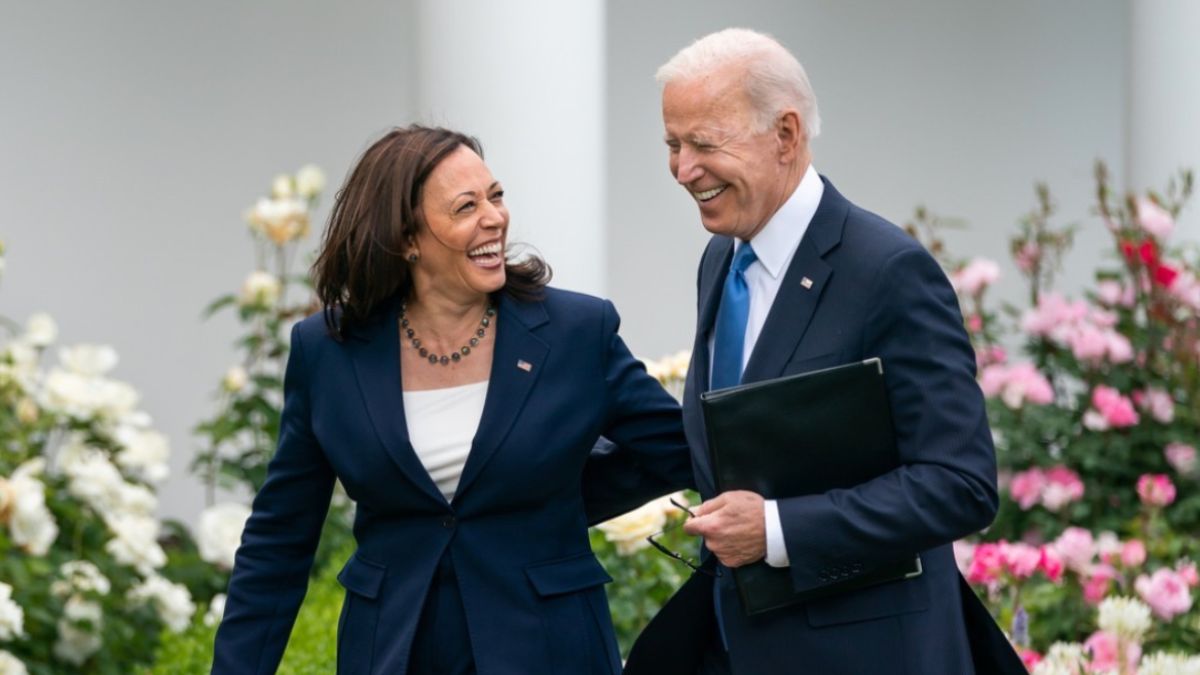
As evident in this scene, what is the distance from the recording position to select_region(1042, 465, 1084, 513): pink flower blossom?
18.2ft

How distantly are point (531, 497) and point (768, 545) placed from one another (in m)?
0.52

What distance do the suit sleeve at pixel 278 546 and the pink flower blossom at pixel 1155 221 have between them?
3.15m

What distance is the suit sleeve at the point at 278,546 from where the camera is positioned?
10.8ft

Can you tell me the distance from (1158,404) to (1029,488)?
1.56 ft

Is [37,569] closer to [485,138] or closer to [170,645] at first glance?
[170,645]

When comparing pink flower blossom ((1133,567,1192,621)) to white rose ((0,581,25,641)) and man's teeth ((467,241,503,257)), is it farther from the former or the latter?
white rose ((0,581,25,641))

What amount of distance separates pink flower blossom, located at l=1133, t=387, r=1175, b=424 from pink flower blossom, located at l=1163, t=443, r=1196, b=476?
10cm

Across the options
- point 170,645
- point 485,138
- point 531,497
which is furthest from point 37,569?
point 531,497

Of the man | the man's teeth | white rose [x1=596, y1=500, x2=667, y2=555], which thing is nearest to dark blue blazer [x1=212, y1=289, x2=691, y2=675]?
the man's teeth

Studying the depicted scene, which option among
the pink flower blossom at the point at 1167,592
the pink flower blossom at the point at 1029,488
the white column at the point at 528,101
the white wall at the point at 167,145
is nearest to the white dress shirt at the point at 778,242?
the pink flower blossom at the point at 1167,592

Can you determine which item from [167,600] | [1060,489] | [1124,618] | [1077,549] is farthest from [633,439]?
[1060,489]

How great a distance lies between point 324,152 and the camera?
→ 24.5ft

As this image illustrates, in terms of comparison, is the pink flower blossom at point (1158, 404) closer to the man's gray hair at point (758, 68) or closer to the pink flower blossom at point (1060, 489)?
the pink flower blossom at point (1060, 489)

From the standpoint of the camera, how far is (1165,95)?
591cm
